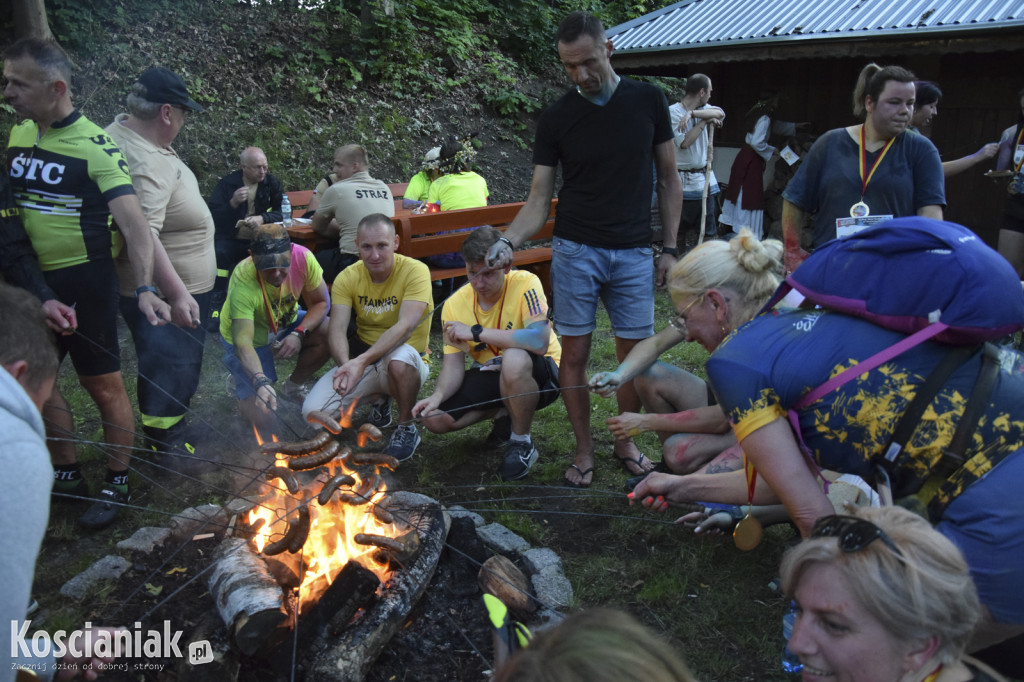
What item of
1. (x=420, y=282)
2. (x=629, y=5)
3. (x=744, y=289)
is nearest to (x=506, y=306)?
(x=420, y=282)

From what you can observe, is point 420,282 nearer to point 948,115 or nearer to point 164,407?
point 164,407

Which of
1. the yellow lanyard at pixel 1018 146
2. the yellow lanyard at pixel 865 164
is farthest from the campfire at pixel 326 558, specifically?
the yellow lanyard at pixel 1018 146

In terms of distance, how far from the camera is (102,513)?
401 cm

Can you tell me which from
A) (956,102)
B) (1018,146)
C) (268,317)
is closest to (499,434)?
(268,317)

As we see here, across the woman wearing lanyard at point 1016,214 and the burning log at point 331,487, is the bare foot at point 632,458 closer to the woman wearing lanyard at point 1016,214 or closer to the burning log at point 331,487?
the burning log at point 331,487

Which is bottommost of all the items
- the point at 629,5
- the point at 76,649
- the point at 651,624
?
the point at 651,624

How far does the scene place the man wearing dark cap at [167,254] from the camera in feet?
14.3

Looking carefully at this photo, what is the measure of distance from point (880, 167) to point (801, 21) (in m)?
5.69

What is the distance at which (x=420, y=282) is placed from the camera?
16.3ft

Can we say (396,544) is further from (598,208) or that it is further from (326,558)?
(598,208)

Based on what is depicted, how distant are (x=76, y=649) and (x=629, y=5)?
19760 mm

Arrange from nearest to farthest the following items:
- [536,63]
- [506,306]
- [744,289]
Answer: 1. [744,289]
2. [506,306]
3. [536,63]

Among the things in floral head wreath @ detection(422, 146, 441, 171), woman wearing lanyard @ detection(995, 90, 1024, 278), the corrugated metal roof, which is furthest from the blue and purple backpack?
floral head wreath @ detection(422, 146, 441, 171)

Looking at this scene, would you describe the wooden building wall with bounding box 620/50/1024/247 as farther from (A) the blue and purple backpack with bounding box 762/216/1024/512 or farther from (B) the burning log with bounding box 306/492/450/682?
(B) the burning log with bounding box 306/492/450/682
